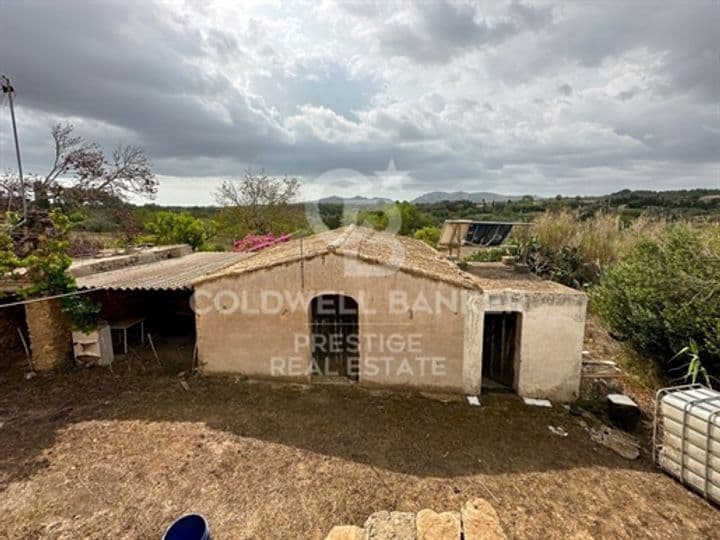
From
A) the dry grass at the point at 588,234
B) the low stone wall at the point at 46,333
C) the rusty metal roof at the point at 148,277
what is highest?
the dry grass at the point at 588,234

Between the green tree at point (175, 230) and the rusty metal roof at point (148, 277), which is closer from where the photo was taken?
the rusty metal roof at point (148, 277)

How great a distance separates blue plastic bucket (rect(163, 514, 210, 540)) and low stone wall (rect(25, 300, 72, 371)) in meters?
8.97

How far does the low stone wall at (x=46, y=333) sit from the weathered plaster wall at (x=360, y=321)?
453 centimetres

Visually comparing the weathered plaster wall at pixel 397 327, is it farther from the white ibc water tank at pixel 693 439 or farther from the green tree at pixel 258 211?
the green tree at pixel 258 211

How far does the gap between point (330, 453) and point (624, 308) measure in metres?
10.6

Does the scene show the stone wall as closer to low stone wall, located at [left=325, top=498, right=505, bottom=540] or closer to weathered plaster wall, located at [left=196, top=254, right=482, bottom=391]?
weathered plaster wall, located at [left=196, top=254, right=482, bottom=391]

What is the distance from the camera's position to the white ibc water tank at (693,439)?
21.2ft

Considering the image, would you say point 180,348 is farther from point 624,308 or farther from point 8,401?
point 624,308

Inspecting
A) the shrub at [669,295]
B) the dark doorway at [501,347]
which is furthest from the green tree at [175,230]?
the shrub at [669,295]

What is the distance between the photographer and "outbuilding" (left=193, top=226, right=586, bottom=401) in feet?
31.1

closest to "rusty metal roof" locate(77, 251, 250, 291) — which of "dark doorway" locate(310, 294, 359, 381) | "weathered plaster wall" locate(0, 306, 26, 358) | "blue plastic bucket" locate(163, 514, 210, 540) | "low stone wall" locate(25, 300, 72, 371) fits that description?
"low stone wall" locate(25, 300, 72, 371)

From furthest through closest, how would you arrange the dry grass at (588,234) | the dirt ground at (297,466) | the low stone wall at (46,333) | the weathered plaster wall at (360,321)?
the dry grass at (588,234)
the low stone wall at (46,333)
the weathered plaster wall at (360,321)
the dirt ground at (297,466)

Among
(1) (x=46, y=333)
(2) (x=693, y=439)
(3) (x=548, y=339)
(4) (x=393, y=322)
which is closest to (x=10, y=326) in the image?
(1) (x=46, y=333)

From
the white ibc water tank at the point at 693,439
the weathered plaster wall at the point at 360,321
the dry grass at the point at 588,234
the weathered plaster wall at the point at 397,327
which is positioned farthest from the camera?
the dry grass at the point at 588,234
